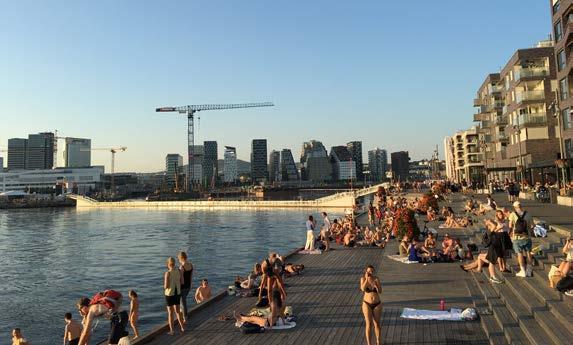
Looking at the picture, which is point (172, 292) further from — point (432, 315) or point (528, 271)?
point (528, 271)

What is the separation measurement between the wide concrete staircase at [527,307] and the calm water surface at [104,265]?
12096 millimetres

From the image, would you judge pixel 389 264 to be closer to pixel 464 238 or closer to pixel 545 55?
pixel 464 238

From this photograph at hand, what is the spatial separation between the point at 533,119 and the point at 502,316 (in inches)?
1892

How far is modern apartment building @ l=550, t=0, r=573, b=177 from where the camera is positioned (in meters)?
34.7

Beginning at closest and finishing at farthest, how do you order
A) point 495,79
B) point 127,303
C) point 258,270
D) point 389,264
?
point 258,270 → point 389,264 → point 127,303 → point 495,79

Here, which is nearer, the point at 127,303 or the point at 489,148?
the point at 127,303

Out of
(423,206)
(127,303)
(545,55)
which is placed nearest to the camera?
(127,303)

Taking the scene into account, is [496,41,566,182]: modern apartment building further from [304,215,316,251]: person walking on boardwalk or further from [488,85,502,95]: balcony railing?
[304,215,316,251]: person walking on boardwalk

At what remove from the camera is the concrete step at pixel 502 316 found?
30.1ft

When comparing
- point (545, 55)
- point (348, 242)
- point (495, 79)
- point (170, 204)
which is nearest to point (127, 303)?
point (348, 242)

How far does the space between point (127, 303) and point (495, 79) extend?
7192cm

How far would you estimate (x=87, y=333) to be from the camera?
9.23 m

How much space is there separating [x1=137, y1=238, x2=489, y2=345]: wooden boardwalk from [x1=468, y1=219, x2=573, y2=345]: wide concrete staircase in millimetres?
442

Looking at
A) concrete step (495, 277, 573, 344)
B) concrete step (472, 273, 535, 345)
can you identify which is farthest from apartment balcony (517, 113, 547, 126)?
concrete step (495, 277, 573, 344)
